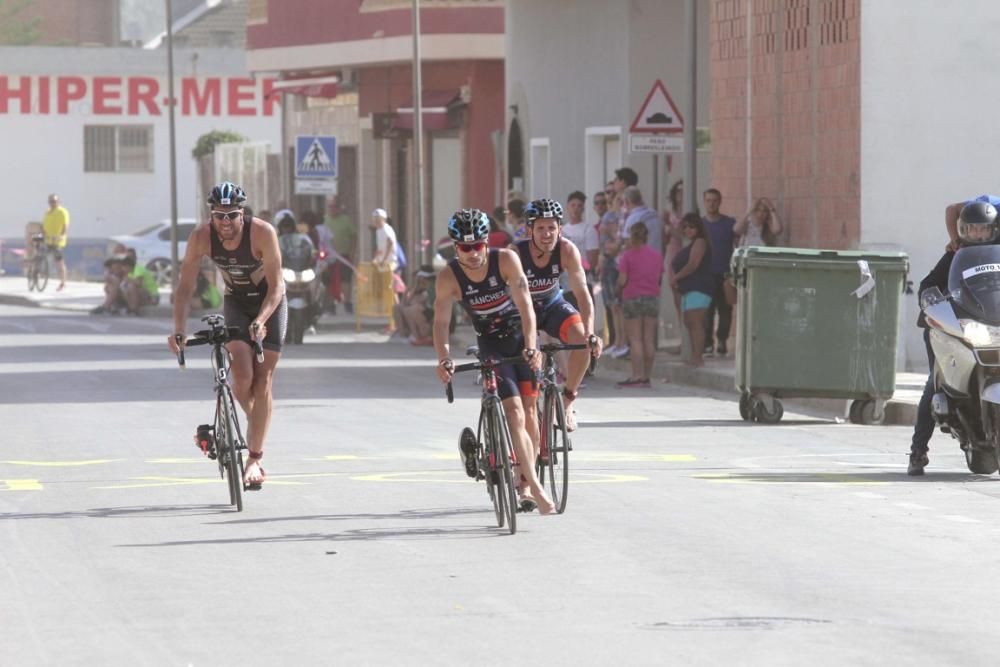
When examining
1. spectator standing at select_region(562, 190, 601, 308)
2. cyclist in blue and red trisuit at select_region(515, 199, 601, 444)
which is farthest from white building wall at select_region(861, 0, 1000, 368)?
cyclist in blue and red trisuit at select_region(515, 199, 601, 444)

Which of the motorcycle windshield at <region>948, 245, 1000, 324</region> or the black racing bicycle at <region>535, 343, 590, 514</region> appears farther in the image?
the motorcycle windshield at <region>948, 245, 1000, 324</region>

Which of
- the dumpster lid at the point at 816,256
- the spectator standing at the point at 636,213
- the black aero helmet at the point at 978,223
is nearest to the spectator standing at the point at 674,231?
the spectator standing at the point at 636,213

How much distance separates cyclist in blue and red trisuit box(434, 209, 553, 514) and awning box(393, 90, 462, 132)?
87.5 ft

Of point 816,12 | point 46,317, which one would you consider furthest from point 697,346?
point 46,317

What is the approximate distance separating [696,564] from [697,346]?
1256 centimetres

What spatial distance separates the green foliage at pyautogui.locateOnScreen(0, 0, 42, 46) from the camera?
8238 cm

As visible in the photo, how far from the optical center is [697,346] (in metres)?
22.5

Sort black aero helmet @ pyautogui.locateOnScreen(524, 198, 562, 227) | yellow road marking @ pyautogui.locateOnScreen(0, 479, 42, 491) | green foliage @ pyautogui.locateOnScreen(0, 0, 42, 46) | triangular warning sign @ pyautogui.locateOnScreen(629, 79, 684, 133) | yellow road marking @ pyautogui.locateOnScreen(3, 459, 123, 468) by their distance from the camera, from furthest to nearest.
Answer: green foliage @ pyautogui.locateOnScreen(0, 0, 42, 46), triangular warning sign @ pyautogui.locateOnScreen(629, 79, 684, 133), yellow road marking @ pyautogui.locateOnScreen(3, 459, 123, 468), yellow road marking @ pyautogui.locateOnScreen(0, 479, 42, 491), black aero helmet @ pyautogui.locateOnScreen(524, 198, 562, 227)

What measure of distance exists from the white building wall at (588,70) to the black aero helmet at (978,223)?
16.0 m

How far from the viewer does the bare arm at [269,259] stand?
40.4 feet

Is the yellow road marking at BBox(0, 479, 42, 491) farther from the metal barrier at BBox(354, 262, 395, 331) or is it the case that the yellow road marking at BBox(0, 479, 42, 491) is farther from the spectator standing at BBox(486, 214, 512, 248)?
the metal barrier at BBox(354, 262, 395, 331)

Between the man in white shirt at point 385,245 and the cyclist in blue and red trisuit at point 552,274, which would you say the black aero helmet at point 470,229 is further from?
the man in white shirt at point 385,245

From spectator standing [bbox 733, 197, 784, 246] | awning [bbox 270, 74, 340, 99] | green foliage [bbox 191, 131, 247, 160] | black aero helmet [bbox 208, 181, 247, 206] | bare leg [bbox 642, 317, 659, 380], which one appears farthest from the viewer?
green foliage [bbox 191, 131, 247, 160]

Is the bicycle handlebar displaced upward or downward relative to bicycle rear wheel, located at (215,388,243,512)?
upward
